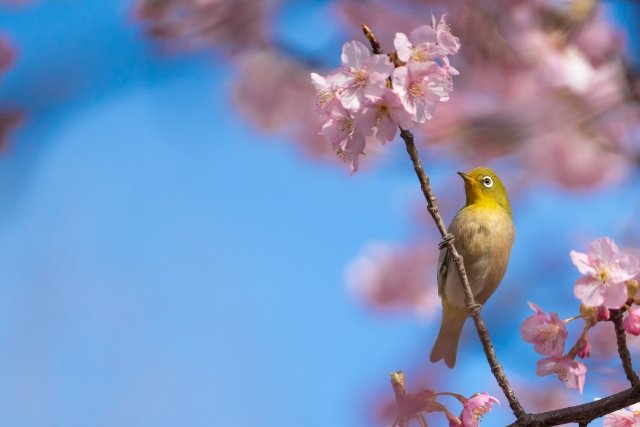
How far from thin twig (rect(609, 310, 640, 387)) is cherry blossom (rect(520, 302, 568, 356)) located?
0.56 ft

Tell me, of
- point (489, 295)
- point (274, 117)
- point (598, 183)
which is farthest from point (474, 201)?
point (598, 183)

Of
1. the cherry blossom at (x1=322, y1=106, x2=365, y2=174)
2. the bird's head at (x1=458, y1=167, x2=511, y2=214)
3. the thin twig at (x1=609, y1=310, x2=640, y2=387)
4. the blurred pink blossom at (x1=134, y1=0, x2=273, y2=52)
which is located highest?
the blurred pink blossom at (x1=134, y1=0, x2=273, y2=52)

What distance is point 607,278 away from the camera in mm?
2438

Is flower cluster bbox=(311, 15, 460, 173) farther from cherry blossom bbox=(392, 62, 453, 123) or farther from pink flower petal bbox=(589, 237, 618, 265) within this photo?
pink flower petal bbox=(589, 237, 618, 265)

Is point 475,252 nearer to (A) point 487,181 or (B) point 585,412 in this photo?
(A) point 487,181

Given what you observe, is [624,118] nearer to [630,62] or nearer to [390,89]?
[630,62]

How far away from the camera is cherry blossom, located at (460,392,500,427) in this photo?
2.57 metres

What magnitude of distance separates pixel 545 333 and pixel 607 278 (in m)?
0.30

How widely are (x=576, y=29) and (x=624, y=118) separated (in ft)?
4.01

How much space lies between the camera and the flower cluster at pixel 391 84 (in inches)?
96.6

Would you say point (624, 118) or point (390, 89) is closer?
point (390, 89)

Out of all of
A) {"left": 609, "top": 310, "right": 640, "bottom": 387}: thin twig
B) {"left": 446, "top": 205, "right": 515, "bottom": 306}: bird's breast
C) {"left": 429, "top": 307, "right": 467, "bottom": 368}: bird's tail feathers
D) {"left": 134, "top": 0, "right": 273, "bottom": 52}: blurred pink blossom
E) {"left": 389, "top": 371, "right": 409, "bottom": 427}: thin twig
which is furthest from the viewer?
{"left": 134, "top": 0, "right": 273, "bottom": 52}: blurred pink blossom

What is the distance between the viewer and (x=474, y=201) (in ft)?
15.0

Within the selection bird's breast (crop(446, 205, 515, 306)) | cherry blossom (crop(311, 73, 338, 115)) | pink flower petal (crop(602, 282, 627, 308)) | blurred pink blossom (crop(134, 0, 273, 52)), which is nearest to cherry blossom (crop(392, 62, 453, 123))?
cherry blossom (crop(311, 73, 338, 115))
